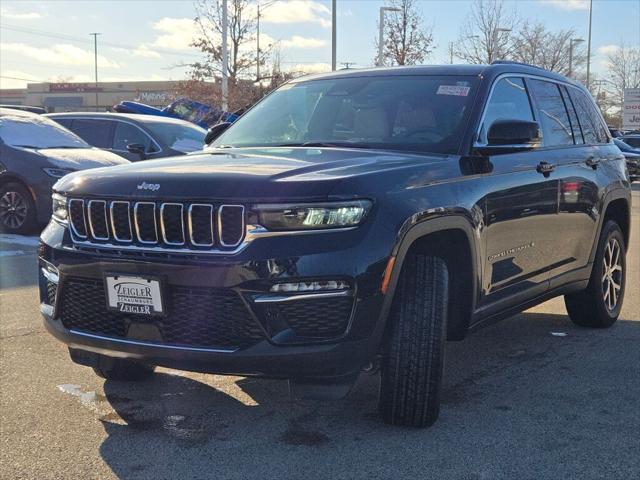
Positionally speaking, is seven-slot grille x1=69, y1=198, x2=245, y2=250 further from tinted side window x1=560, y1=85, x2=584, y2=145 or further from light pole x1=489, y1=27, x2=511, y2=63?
light pole x1=489, y1=27, x2=511, y2=63

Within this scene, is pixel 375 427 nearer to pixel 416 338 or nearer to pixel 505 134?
pixel 416 338

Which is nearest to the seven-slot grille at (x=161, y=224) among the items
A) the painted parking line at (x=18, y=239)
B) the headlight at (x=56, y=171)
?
the painted parking line at (x=18, y=239)

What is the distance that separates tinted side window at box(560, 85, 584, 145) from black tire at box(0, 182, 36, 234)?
22.9ft

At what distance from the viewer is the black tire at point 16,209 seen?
1002 centimetres

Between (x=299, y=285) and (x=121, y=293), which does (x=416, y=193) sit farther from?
(x=121, y=293)

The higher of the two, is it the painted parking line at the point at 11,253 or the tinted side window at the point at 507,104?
the tinted side window at the point at 507,104

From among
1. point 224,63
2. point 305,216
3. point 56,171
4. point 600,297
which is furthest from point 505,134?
point 224,63

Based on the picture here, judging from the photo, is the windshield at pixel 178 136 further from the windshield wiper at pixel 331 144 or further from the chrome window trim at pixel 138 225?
the chrome window trim at pixel 138 225

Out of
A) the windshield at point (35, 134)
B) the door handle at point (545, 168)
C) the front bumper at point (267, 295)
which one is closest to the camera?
the front bumper at point (267, 295)

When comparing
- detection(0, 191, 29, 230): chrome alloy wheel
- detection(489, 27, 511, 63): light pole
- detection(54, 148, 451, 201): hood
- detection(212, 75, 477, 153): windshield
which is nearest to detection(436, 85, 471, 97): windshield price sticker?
detection(212, 75, 477, 153): windshield

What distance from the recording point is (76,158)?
10.3 metres

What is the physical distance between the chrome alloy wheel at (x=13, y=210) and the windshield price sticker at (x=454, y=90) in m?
7.09

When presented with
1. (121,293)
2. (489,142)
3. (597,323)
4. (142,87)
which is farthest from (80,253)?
(142,87)

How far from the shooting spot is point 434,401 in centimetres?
364
